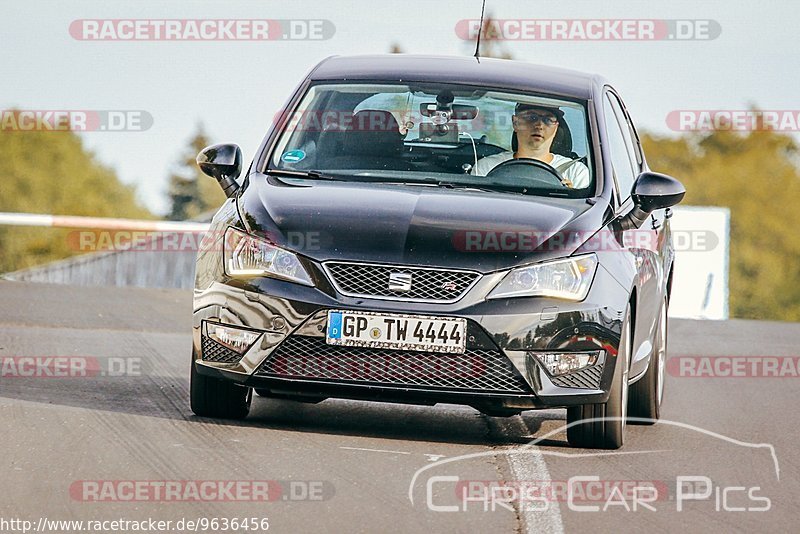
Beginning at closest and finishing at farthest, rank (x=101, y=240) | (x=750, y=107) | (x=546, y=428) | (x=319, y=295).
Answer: (x=319, y=295) → (x=546, y=428) → (x=101, y=240) → (x=750, y=107)

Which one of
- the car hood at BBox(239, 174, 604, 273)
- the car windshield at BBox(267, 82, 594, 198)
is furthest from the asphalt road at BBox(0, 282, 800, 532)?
the car windshield at BBox(267, 82, 594, 198)

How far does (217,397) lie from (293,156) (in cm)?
140

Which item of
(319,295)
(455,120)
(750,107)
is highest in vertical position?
(455,120)

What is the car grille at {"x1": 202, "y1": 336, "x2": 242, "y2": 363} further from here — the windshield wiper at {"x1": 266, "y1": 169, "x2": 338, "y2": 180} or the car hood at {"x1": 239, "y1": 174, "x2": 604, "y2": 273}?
the windshield wiper at {"x1": 266, "y1": 169, "x2": 338, "y2": 180}

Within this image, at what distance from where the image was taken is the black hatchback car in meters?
7.23

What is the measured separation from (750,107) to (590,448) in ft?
363

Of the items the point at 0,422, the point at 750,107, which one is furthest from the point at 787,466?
the point at 750,107

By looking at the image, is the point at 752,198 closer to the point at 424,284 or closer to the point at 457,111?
the point at 457,111

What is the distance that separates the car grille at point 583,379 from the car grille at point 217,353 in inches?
57.9

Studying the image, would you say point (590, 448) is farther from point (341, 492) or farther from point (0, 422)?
point (0, 422)

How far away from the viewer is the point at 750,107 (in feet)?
378

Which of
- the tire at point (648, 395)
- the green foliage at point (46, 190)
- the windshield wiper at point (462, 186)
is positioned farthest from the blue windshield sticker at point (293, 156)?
the green foliage at point (46, 190)

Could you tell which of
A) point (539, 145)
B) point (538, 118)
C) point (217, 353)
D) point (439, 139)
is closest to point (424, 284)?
point (217, 353)

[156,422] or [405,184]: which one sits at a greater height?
[405,184]
